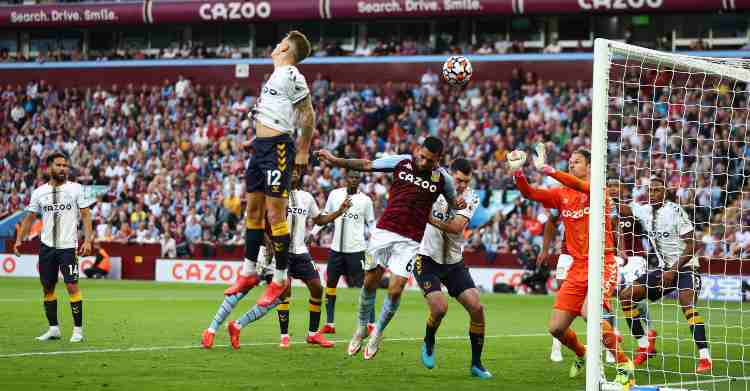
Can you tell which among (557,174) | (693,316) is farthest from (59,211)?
(693,316)

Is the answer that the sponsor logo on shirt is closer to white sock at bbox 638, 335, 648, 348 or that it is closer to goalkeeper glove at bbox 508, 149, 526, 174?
white sock at bbox 638, 335, 648, 348

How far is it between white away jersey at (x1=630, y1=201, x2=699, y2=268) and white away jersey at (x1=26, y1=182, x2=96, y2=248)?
7334 millimetres

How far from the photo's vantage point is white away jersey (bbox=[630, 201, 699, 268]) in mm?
13516

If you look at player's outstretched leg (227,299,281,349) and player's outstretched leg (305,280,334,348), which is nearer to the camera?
player's outstretched leg (227,299,281,349)

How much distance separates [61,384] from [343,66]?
33.1 metres

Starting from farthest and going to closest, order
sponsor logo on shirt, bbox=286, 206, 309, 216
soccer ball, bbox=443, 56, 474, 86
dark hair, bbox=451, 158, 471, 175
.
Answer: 1. sponsor logo on shirt, bbox=286, 206, 309, 216
2. soccer ball, bbox=443, 56, 474, 86
3. dark hair, bbox=451, 158, 471, 175

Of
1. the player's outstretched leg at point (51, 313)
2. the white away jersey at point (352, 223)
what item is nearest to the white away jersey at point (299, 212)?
the white away jersey at point (352, 223)

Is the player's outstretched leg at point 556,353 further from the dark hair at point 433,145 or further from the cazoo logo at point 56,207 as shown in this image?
the cazoo logo at point 56,207

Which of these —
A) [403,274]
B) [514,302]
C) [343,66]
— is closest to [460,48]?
[343,66]

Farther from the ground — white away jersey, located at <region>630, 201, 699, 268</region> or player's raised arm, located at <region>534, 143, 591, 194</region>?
player's raised arm, located at <region>534, 143, 591, 194</region>

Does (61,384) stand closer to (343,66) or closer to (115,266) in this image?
(115,266)

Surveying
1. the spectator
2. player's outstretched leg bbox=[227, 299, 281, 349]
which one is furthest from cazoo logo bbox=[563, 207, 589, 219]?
the spectator

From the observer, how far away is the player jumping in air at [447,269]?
11.1 meters

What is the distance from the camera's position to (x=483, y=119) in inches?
1406
